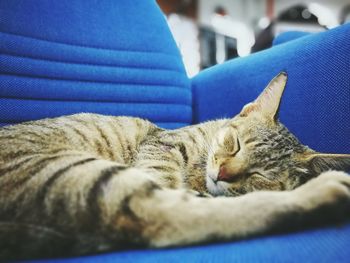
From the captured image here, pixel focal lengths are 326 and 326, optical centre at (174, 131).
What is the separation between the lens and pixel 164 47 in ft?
5.92

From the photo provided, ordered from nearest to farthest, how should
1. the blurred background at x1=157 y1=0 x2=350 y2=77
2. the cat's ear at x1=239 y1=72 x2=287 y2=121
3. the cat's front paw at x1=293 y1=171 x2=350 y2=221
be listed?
1. the cat's front paw at x1=293 y1=171 x2=350 y2=221
2. the cat's ear at x1=239 y1=72 x2=287 y2=121
3. the blurred background at x1=157 y1=0 x2=350 y2=77

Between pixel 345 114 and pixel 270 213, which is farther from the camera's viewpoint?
pixel 345 114

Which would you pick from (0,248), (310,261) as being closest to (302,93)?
(310,261)

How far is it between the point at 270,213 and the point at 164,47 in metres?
1.35

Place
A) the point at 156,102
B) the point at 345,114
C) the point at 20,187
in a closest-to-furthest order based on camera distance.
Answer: the point at 20,187 < the point at 345,114 < the point at 156,102

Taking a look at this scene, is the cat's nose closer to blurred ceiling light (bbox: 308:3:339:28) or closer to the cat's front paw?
the cat's front paw

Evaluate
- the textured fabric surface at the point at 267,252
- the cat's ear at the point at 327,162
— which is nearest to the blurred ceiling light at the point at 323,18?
the cat's ear at the point at 327,162

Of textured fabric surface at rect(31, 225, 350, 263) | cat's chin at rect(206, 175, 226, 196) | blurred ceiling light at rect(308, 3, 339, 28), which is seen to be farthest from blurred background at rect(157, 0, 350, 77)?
textured fabric surface at rect(31, 225, 350, 263)

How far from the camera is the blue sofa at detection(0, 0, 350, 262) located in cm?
118

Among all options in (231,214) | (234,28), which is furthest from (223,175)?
(234,28)

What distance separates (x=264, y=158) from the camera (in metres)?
1.07

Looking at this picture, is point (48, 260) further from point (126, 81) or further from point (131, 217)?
point (126, 81)

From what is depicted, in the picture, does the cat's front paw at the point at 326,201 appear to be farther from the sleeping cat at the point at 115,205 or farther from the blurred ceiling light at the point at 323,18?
the blurred ceiling light at the point at 323,18

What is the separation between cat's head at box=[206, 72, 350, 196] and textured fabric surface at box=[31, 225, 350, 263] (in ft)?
1.34
